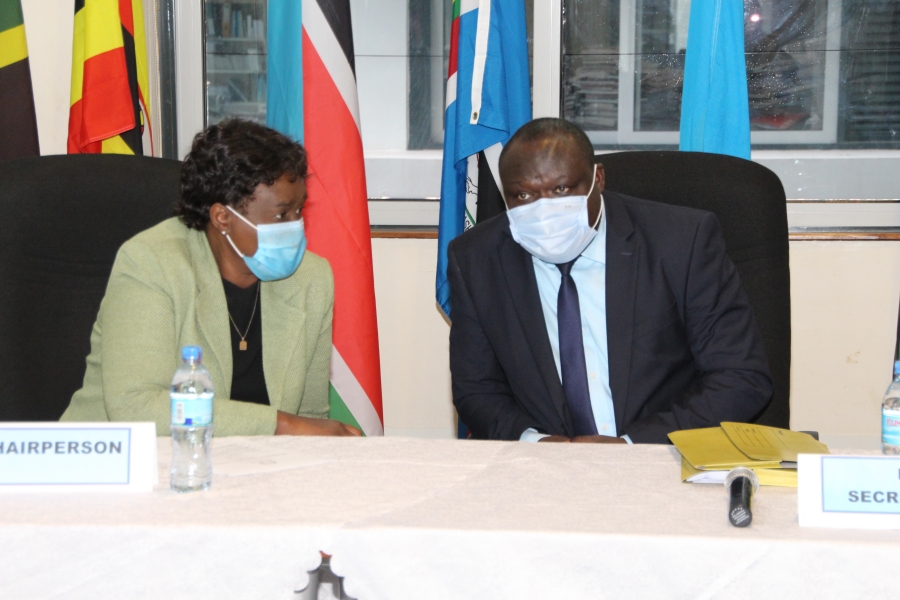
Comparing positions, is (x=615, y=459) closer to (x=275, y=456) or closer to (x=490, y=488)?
(x=490, y=488)

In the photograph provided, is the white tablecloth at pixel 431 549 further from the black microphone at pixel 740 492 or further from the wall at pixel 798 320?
the wall at pixel 798 320

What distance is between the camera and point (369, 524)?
1.04 metres

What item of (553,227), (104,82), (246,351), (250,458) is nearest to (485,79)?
(553,227)

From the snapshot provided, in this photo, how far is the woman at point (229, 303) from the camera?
160 centimetres

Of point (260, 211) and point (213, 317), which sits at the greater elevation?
point (260, 211)

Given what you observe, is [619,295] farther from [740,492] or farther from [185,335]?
[185,335]

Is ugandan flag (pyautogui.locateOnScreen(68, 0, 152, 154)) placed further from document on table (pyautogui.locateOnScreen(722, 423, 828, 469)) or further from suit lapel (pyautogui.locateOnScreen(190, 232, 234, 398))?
document on table (pyautogui.locateOnScreen(722, 423, 828, 469))

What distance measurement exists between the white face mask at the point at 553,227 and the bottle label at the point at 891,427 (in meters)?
0.70

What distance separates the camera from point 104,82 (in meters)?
2.65

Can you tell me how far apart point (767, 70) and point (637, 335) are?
169 cm

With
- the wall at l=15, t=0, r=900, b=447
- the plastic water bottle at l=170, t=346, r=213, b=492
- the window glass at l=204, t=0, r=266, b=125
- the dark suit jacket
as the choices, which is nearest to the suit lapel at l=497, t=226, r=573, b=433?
the dark suit jacket

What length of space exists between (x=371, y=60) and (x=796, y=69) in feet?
4.90

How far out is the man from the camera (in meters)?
1.78

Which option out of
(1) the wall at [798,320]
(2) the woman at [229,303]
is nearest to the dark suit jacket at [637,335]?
(2) the woman at [229,303]
